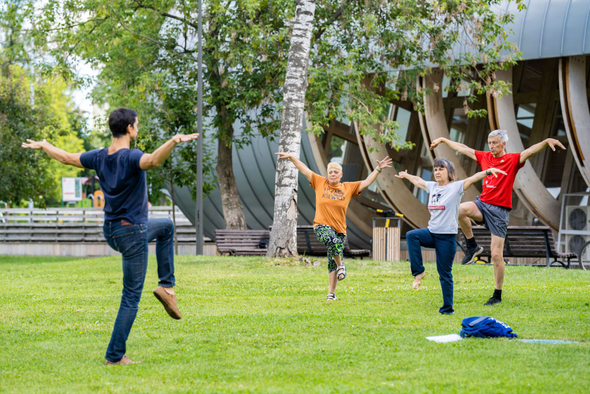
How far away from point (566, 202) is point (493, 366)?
18215 mm

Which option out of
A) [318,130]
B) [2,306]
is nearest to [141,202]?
[2,306]

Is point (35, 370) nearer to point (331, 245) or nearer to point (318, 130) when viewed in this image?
point (331, 245)

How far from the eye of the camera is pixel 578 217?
69.4 feet

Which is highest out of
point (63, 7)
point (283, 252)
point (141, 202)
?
point (63, 7)

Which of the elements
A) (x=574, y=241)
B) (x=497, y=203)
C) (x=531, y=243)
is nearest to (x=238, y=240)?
(x=531, y=243)

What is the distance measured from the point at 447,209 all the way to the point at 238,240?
12.7m

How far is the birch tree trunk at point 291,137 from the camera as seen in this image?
15547 millimetres

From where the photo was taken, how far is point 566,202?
2222 cm

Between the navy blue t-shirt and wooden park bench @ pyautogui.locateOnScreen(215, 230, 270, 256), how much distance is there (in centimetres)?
1439

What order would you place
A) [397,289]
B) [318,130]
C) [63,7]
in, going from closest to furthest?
[397,289], [318,130], [63,7]

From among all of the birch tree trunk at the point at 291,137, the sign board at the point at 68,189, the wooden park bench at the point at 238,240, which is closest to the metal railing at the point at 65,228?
the sign board at the point at 68,189

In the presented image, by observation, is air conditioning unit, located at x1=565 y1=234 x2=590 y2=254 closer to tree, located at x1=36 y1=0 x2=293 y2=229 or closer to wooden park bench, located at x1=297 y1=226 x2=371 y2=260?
wooden park bench, located at x1=297 y1=226 x2=371 y2=260

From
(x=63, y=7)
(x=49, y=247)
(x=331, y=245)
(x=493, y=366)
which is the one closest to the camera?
(x=493, y=366)

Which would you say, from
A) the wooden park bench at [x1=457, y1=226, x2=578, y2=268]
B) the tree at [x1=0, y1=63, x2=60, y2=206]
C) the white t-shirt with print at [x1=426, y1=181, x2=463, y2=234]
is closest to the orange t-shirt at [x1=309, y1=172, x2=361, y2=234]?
the white t-shirt with print at [x1=426, y1=181, x2=463, y2=234]
